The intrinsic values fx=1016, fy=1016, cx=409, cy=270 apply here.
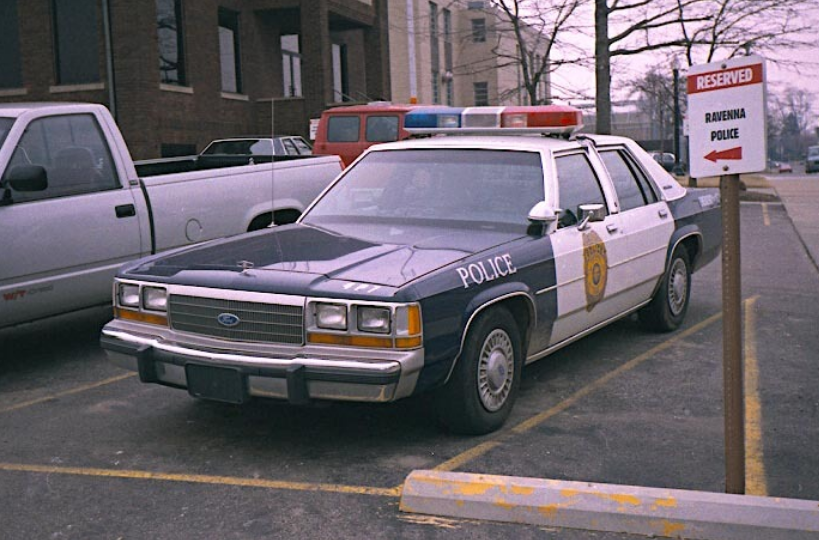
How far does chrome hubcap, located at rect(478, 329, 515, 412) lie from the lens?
5.43 meters

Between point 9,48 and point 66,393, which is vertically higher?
point 9,48

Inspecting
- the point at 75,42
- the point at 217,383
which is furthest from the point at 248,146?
the point at 217,383

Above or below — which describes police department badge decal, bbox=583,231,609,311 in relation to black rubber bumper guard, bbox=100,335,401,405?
above

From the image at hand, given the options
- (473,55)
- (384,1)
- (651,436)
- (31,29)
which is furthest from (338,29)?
(651,436)

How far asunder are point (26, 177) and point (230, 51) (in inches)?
813

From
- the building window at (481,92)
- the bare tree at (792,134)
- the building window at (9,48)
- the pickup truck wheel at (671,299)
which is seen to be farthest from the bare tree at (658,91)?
the bare tree at (792,134)

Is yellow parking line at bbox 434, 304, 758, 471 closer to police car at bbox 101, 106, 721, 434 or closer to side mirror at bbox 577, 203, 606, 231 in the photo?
police car at bbox 101, 106, 721, 434

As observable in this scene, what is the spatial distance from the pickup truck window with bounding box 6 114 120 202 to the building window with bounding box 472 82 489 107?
46138 mm

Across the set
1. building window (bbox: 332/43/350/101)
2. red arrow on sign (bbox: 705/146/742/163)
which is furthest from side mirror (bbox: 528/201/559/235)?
building window (bbox: 332/43/350/101)

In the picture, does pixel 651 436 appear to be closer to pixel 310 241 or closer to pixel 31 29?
pixel 310 241

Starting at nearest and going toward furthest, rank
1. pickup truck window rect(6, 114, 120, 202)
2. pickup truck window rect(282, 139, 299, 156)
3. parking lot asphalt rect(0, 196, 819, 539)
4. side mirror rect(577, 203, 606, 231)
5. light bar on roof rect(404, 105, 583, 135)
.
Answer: parking lot asphalt rect(0, 196, 819, 539), side mirror rect(577, 203, 606, 231), light bar on roof rect(404, 105, 583, 135), pickup truck window rect(6, 114, 120, 202), pickup truck window rect(282, 139, 299, 156)

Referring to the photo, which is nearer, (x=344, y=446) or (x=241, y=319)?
(x=241, y=319)

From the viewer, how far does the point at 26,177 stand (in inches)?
272

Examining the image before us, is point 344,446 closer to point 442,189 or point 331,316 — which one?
point 331,316
